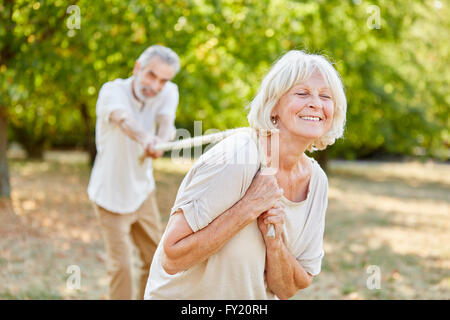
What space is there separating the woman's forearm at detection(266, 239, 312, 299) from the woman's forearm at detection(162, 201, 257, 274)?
0.57 ft

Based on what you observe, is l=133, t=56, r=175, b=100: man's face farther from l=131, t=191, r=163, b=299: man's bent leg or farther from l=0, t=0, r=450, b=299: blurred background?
l=0, t=0, r=450, b=299: blurred background

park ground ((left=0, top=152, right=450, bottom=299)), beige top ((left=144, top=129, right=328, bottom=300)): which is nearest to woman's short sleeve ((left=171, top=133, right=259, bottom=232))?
beige top ((left=144, top=129, right=328, bottom=300))

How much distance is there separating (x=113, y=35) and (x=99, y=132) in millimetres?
4882

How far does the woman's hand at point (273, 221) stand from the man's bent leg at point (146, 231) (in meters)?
2.20

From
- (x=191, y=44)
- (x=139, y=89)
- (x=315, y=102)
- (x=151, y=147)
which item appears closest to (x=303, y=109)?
(x=315, y=102)

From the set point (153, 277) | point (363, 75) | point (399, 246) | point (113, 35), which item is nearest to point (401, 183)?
point (363, 75)

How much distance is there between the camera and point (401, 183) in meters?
18.7

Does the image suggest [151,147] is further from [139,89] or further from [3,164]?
[3,164]

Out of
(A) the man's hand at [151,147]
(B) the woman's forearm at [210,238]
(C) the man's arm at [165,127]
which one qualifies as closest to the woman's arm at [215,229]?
(B) the woman's forearm at [210,238]

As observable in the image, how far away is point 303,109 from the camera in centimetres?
198

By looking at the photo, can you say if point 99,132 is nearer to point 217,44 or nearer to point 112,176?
point 112,176

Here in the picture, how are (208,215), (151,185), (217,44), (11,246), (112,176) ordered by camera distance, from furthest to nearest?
(217,44)
(11,246)
(151,185)
(112,176)
(208,215)

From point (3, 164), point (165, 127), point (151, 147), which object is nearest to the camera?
point (151, 147)

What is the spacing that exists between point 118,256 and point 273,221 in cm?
216
